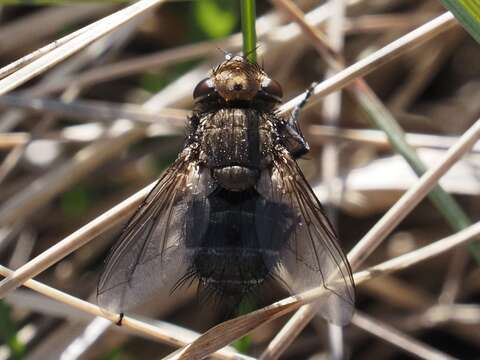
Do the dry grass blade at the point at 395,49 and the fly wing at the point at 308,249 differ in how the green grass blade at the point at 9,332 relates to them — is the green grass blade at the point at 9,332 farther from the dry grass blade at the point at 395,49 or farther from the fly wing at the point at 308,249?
the dry grass blade at the point at 395,49

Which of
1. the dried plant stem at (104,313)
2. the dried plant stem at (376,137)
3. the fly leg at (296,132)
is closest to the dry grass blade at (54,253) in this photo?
the dried plant stem at (104,313)

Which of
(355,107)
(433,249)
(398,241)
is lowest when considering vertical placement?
(433,249)

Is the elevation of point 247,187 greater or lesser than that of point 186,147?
lesser

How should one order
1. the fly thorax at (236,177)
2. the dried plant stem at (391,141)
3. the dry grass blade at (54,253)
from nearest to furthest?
1. the dry grass blade at (54,253)
2. the dried plant stem at (391,141)
3. the fly thorax at (236,177)

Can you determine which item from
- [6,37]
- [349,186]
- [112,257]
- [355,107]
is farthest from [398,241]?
[6,37]

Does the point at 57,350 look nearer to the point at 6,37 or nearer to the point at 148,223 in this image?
the point at 148,223

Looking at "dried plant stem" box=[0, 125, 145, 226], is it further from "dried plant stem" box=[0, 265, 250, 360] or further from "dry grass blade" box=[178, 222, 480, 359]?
"dry grass blade" box=[178, 222, 480, 359]

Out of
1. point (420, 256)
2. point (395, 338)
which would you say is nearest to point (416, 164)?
point (420, 256)

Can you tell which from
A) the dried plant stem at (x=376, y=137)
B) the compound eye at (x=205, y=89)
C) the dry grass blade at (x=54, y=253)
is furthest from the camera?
the dried plant stem at (x=376, y=137)

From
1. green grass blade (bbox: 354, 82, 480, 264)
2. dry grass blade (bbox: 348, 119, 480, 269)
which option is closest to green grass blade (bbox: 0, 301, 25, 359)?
dry grass blade (bbox: 348, 119, 480, 269)
